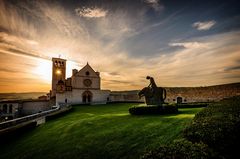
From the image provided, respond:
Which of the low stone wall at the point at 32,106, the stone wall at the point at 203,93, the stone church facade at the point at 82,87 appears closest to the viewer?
the stone wall at the point at 203,93

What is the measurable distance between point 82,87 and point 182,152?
1619 inches

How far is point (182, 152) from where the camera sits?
3533mm

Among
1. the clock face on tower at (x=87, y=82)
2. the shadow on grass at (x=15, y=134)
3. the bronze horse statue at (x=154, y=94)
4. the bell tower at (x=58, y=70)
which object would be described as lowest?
the shadow on grass at (x=15, y=134)

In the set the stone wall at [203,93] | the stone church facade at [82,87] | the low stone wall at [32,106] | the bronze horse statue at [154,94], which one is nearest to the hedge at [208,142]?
the bronze horse statue at [154,94]

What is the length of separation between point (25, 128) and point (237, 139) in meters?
16.8

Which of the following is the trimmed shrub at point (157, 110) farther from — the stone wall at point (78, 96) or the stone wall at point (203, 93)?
the stone wall at point (78, 96)

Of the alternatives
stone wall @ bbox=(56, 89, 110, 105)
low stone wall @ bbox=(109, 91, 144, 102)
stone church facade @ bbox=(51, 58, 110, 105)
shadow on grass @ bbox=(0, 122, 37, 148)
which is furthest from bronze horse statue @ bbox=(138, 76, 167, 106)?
stone church facade @ bbox=(51, 58, 110, 105)

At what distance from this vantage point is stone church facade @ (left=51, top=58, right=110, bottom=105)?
41469mm

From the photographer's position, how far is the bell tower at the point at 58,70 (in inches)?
1871

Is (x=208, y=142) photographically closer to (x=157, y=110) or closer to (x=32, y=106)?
(x=157, y=110)

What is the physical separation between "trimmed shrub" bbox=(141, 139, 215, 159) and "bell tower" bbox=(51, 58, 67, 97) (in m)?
47.2

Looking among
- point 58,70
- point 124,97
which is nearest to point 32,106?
point 58,70

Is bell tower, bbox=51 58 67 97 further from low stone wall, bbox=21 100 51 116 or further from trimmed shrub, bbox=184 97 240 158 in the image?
trimmed shrub, bbox=184 97 240 158

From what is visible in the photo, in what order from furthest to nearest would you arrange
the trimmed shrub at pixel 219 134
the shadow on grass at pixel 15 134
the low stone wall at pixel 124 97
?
the low stone wall at pixel 124 97 → the shadow on grass at pixel 15 134 → the trimmed shrub at pixel 219 134
